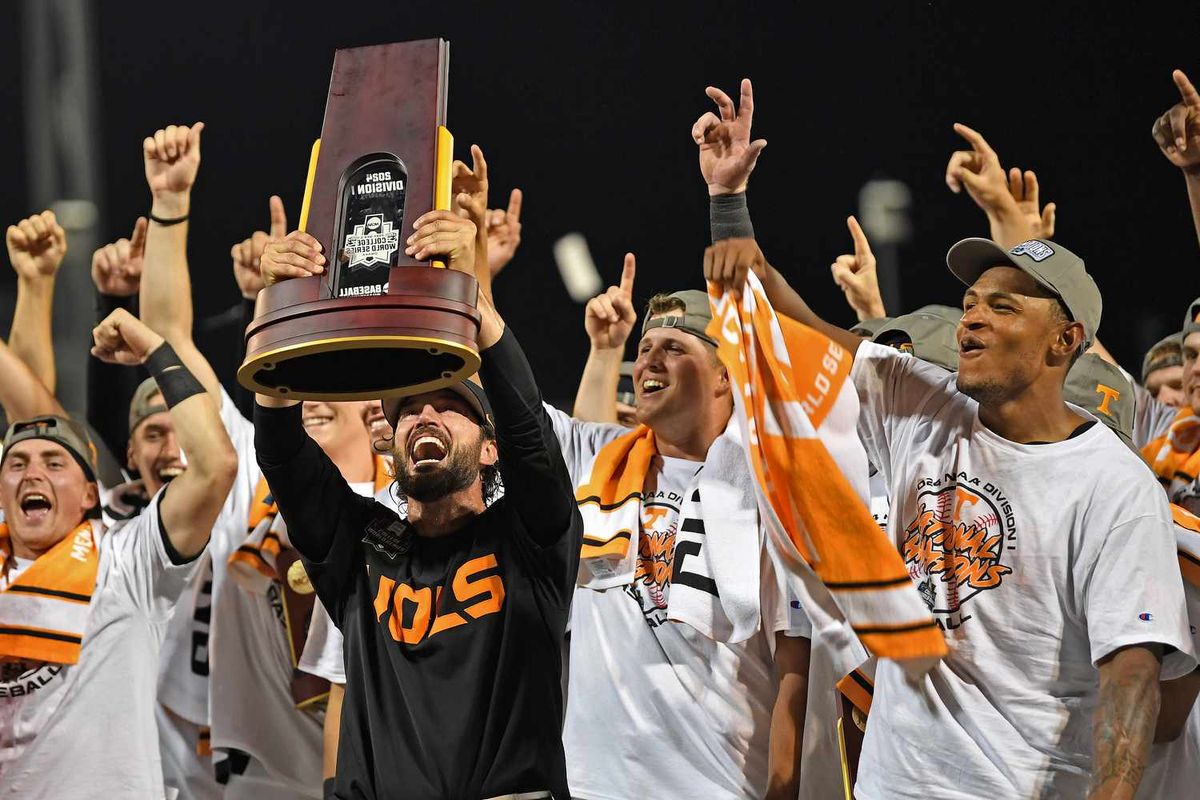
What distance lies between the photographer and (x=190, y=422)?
332cm

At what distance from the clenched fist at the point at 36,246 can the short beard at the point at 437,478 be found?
2531mm

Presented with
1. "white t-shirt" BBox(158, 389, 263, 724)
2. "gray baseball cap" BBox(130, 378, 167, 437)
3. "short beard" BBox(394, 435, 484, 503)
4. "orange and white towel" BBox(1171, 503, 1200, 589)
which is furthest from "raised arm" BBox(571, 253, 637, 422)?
"orange and white towel" BBox(1171, 503, 1200, 589)

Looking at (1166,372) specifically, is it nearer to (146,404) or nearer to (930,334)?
(930,334)

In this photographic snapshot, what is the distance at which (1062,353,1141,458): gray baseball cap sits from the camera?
10.5 ft

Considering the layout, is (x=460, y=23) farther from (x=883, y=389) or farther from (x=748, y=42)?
(x=883, y=389)

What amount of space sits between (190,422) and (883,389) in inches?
62.9

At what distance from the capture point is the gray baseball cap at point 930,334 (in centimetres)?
330

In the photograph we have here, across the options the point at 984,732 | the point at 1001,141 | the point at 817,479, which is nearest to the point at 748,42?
the point at 1001,141

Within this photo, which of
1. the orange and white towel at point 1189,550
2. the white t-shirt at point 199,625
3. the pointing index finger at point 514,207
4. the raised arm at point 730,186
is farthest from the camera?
the pointing index finger at point 514,207

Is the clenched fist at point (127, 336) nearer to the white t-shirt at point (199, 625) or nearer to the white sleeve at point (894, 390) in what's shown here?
the white t-shirt at point (199, 625)

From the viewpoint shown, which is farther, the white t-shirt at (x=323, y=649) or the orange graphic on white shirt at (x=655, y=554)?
the white t-shirt at (x=323, y=649)

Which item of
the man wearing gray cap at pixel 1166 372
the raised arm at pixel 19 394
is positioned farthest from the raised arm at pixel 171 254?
the man wearing gray cap at pixel 1166 372

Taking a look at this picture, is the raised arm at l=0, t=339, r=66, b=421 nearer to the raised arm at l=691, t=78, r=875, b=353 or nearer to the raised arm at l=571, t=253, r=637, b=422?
the raised arm at l=571, t=253, r=637, b=422

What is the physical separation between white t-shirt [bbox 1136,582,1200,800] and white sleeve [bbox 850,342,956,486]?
61cm
